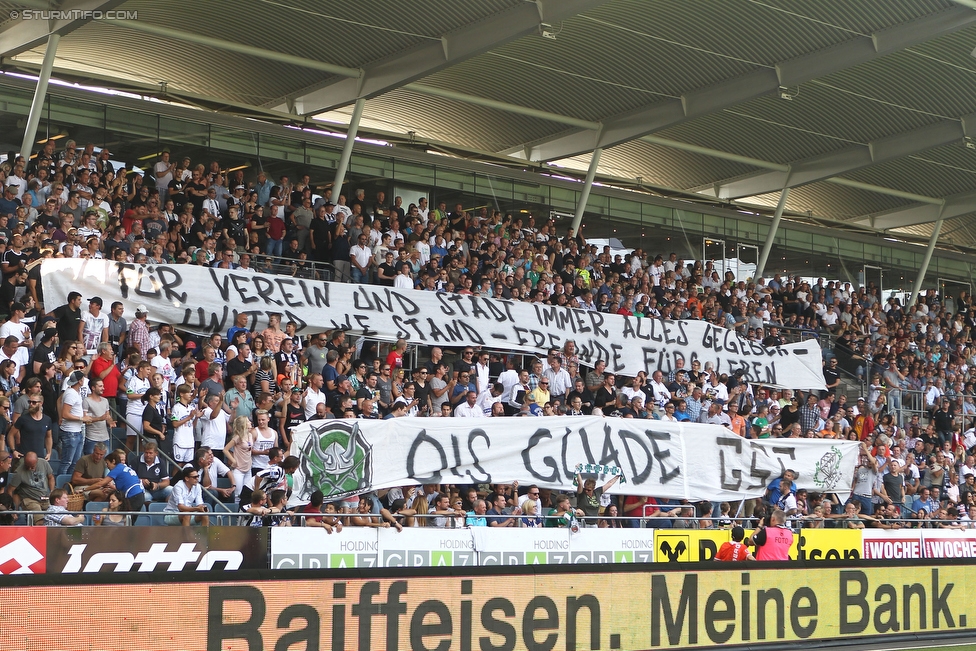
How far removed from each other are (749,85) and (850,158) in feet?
20.3

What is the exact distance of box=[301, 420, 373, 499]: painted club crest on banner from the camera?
50.3 ft

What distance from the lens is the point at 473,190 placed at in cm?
2967

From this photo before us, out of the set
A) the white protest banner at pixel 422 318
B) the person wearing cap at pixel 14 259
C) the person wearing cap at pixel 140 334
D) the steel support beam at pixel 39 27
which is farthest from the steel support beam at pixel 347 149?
the person wearing cap at pixel 14 259

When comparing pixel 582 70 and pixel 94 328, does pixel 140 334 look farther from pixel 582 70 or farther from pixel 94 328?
pixel 582 70

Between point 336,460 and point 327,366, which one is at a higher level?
point 327,366

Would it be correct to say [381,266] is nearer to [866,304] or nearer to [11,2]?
[11,2]

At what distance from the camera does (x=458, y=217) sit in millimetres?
25141

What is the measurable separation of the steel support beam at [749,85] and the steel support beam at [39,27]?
11347 mm

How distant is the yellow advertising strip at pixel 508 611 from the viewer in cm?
894

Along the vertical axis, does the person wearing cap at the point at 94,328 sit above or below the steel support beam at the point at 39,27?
below

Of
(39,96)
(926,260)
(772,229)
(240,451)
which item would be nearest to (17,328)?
(240,451)

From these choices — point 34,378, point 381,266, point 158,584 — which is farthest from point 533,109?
point 158,584

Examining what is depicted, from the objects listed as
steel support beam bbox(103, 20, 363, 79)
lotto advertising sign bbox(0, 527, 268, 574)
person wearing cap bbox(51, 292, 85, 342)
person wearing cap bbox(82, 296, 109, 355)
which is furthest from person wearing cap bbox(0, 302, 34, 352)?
steel support beam bbox(103, 20, 363, 79)

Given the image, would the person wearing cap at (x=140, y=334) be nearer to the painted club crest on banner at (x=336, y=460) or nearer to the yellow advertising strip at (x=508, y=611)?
the painted club crest on banner at (x=336, y=460)
